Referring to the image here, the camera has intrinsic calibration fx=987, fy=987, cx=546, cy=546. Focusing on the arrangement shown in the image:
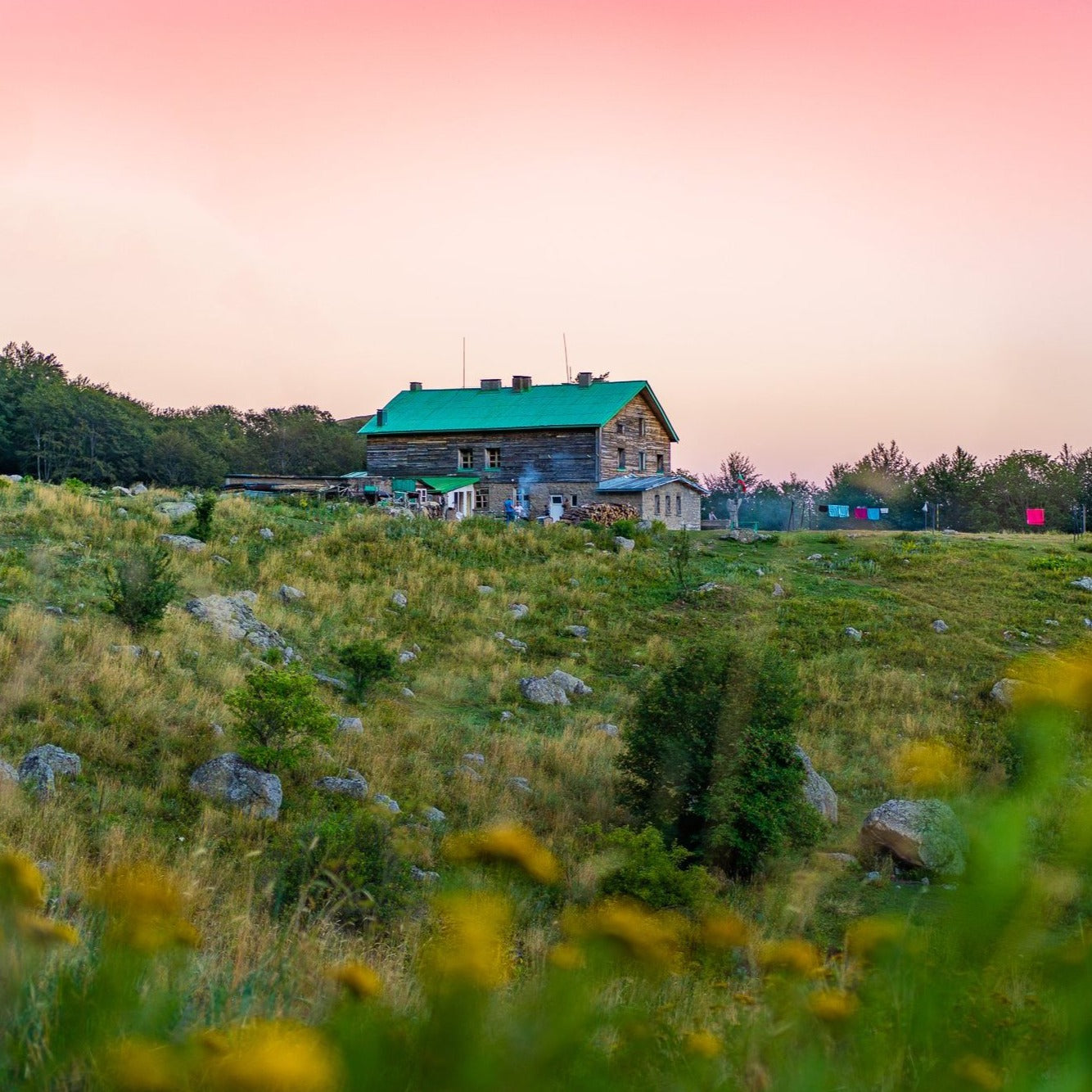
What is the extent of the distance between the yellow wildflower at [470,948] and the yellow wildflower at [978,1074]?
0.59 metres

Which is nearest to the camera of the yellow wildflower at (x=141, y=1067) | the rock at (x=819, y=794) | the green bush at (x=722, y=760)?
the yellow wildflower at (x=141, y=1067)

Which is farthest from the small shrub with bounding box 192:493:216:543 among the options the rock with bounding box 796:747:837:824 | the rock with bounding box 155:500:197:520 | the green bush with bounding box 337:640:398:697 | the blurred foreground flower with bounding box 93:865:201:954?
the blurred foreground flower with bounding box 93:865:201:954

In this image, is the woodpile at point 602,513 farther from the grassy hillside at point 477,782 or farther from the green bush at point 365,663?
the green bush at point 365,663

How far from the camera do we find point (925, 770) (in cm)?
169

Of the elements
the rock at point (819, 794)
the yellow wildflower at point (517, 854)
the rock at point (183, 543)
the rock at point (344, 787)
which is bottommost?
the rock at point (819, 794)

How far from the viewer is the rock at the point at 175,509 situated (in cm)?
2139

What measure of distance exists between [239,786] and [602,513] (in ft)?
88.8

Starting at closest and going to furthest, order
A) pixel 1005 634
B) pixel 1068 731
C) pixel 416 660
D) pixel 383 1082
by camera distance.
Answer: pixel 383 1082 → pixel 1068 731 → pixel 416 660 → pixel 1005 634

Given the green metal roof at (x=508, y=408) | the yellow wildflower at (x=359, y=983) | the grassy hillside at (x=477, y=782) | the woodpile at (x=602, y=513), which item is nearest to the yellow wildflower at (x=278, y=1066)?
the grassy hillside at (x=477, y=782)

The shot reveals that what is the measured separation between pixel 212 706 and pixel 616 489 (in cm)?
2688

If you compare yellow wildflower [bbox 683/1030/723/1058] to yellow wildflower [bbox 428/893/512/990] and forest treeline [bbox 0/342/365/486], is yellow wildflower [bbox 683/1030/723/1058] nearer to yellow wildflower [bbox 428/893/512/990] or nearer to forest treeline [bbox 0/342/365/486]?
yellow wildflower [bbox 428/893/512/990]

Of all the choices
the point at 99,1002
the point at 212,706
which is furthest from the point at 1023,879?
the point at 212,706

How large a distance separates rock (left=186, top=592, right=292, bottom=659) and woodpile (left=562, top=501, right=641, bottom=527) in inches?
782

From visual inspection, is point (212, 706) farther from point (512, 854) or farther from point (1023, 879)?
point (1023, 879)
